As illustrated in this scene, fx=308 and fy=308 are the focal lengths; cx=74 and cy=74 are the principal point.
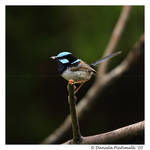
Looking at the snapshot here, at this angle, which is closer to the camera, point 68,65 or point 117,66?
point 68,65

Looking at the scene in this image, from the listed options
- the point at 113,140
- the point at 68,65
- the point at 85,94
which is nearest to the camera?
the point at 113,140

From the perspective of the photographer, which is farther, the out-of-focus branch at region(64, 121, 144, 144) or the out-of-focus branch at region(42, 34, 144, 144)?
the out-of-focus branch at region(42, 34, 144, 144)

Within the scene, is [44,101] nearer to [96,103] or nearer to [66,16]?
[96,103]

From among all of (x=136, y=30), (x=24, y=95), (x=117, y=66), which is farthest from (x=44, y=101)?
(x=136, y=30)

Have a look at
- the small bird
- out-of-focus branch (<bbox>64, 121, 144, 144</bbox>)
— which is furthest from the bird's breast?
out-of-focus branch (<bbox>64, 121, 144, 144</bbox>)

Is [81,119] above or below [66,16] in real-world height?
below

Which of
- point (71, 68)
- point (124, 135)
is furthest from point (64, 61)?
point (124, 135)

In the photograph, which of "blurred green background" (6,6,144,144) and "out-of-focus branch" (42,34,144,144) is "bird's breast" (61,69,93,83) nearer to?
"blurred green background" (6,6,144,144)

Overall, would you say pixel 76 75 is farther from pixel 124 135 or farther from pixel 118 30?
Answer: pixel 118 30
